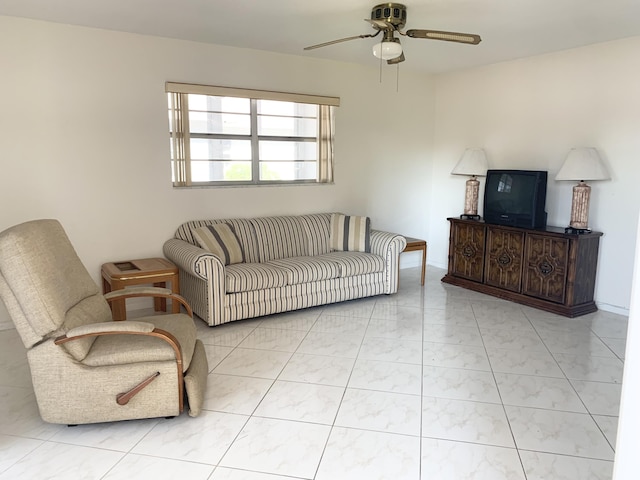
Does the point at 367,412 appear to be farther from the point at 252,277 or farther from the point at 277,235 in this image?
the point at 277,235

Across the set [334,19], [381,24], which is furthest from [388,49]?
[334,19]

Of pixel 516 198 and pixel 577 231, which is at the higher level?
pixel 516 198

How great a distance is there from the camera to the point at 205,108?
461 cm

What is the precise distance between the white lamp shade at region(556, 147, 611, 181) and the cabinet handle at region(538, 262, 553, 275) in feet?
2.69

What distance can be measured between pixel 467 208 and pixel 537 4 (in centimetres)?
248

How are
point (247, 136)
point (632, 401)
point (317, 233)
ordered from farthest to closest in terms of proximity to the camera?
point (317, 233)
point (247, 136)
point (632, 401)

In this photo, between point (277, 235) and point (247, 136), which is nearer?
point (277, 235)

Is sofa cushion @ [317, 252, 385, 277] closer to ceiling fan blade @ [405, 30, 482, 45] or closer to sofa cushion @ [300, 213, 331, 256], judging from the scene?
sofa cushion @ [300, 213, 331, 256]

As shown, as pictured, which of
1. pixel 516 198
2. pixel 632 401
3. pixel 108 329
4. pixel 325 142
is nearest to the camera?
pixel 632 401

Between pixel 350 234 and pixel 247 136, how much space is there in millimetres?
1500

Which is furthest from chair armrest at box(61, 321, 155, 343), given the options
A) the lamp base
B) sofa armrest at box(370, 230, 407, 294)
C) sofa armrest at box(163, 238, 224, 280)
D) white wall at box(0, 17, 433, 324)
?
the lamp base

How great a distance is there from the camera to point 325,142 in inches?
213

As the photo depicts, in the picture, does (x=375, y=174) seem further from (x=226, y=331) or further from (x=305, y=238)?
(x=226, y=331)

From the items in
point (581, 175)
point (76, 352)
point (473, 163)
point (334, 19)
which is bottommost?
point (76, 352)
